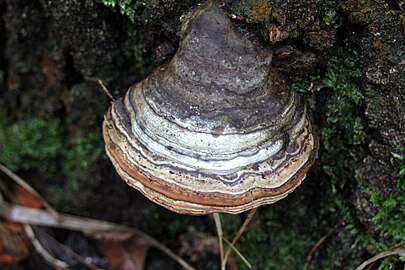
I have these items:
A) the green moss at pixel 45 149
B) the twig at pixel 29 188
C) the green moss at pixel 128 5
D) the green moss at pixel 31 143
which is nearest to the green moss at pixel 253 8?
the green moss at pixel 128 5

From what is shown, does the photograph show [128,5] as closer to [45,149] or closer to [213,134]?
[213,134]

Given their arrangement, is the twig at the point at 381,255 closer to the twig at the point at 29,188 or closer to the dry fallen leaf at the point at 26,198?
the twig at the point at 29,188

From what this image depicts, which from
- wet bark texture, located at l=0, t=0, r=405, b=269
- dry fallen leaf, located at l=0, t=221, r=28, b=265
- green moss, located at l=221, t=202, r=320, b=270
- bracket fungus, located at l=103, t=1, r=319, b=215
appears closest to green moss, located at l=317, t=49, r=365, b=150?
wet bark texture, located at l=0, t=0, r=405, b=269

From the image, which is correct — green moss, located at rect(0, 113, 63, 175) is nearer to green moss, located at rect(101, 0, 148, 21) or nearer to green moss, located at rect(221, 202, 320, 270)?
green moss, located at rect(101, 0, 148, 21)

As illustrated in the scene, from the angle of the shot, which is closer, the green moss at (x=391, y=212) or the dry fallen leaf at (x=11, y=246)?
the green moss at (x=391, y=212)

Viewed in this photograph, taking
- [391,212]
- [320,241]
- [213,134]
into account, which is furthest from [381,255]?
[213,134]

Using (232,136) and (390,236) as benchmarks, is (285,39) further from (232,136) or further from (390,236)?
(390,236)

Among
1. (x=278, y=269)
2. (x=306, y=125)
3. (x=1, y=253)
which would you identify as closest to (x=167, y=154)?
(x=306, y=125)
